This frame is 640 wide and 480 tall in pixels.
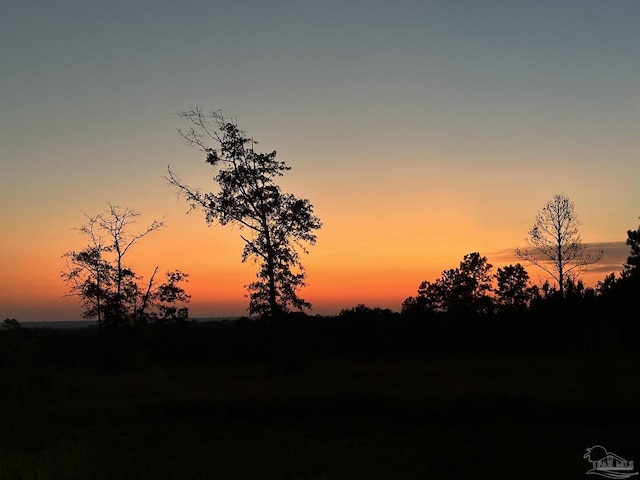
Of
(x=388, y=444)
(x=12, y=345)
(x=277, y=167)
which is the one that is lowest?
(x=388, y=444)

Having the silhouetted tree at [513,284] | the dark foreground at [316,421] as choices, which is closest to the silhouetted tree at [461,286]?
the silhouetted tree at [513,284]

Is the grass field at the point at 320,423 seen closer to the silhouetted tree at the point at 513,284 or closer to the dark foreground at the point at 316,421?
the dark foreground at the point at 316,421

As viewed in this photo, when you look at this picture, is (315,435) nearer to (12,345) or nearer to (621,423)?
(621,423)

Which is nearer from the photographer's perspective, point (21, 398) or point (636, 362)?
point (21, 398)

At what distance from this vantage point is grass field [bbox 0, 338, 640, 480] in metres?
11.1

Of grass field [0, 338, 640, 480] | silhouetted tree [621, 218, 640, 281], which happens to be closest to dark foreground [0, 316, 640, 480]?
grass field [0, 338, 640, 480]

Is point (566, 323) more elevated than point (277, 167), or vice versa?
point (277, 167)

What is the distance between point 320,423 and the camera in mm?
15977

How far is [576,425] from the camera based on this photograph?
1501cm

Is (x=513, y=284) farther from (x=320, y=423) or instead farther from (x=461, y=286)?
(x=320, y=423)

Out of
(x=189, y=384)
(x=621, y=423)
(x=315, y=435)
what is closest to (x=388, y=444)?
(x=315, y=435)

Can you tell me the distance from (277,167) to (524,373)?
12.4 meters

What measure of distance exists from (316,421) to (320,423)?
20cm

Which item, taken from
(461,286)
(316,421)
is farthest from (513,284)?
(316,421)
